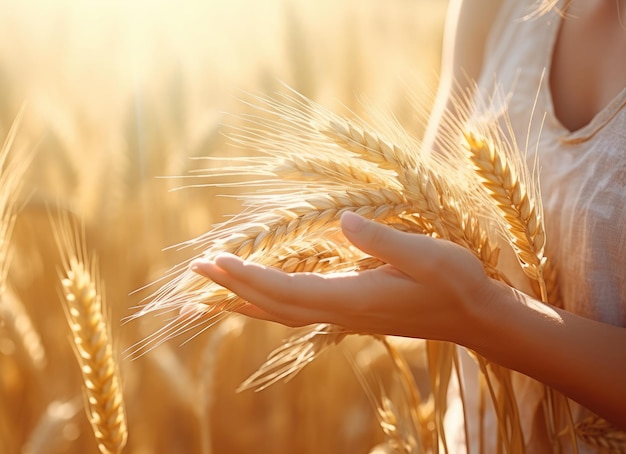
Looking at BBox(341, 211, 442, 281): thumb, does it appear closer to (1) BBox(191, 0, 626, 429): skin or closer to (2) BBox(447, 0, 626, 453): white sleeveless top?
(1) BBox(191, 0, 626, 429): skin

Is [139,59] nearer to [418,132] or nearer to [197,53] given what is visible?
[197,53]

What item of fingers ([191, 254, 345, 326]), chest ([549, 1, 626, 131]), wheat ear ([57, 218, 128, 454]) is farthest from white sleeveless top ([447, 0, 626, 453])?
wheat ear ([57, 218, 128, 454])

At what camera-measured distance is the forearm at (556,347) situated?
66 centimetres

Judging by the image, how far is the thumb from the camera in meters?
0.56

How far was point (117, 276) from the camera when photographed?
140 centimetres

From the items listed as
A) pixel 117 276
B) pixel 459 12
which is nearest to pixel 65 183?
pixel 117 276

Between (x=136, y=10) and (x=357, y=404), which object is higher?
(x=136, y=10)

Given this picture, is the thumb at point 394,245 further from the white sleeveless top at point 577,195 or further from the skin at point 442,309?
the white sleeveless top at point 577,195

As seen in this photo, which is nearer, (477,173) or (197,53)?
(477,173)

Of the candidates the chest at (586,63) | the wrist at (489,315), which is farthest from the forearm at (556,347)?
the chest at (586,63)

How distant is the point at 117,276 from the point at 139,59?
46 cm

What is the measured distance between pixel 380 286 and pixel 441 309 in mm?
69

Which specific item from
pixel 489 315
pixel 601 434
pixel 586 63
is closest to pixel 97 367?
pixel 489 315

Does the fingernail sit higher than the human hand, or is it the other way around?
the fingernail
